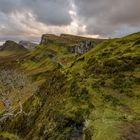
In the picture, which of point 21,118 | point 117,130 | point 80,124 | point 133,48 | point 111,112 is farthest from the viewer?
point 21,118

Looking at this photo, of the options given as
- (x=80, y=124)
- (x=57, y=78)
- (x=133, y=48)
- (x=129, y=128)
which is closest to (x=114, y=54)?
(x=133, y=48)

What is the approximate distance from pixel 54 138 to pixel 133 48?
24.6 meters

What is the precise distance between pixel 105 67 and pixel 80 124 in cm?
1547

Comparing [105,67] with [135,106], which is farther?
[105,67]

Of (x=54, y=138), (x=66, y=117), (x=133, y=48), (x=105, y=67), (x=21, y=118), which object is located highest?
(x=133, y=48)

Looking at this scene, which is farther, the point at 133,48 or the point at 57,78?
the point at 57,78

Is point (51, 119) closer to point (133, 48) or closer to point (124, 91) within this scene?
point (124, 91)

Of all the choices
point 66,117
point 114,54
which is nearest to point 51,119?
point 66,117

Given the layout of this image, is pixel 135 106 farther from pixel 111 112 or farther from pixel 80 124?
pixel 80 124

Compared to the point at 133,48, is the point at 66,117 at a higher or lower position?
lower

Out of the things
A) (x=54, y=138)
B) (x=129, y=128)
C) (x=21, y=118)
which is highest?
(x=129, y=128)

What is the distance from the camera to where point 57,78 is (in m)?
58.0

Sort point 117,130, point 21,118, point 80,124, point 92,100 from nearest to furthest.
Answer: point 117,130 → point 80,124 → point 92,100 → point 21,118

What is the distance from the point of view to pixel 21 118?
189ft
